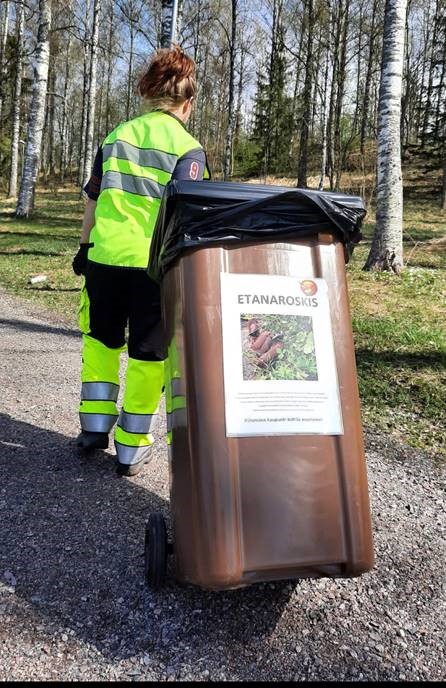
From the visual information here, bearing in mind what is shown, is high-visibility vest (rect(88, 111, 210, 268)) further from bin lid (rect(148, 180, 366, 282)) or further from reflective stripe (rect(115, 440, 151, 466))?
reflective stripe (rect(115, 440, 151, 466))

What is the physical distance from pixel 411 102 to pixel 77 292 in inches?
1481

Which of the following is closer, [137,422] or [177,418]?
[177,418]

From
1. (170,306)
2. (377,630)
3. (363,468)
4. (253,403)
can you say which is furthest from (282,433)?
(377,630)

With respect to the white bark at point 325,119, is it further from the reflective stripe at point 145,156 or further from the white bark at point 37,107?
the reflective stripe at point 145,156

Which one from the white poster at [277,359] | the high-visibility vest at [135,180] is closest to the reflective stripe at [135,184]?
the high-visibility vest at [135,180]

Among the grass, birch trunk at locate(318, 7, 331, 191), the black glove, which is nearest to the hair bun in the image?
the black glove

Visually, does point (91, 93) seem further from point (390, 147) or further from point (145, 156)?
point (145, 156)

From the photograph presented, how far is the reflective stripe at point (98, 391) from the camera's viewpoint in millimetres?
3035

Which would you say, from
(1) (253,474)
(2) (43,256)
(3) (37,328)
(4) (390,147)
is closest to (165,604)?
(1) (253,474)

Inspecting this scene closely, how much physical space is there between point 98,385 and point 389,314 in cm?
450

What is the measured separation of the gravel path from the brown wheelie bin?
8.7 inches

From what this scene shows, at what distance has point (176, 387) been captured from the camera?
2070 mm

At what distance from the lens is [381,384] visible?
463 cm

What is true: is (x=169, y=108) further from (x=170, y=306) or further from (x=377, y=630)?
(x=377, y=630)
